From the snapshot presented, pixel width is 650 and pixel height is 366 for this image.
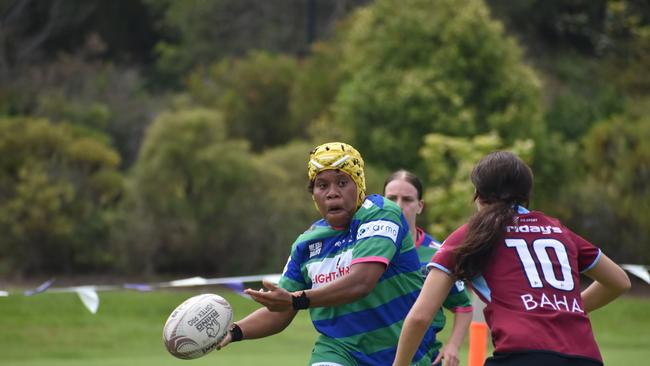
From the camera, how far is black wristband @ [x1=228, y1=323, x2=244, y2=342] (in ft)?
19.2

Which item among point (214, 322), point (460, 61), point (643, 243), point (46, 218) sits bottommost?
point (643, 243)

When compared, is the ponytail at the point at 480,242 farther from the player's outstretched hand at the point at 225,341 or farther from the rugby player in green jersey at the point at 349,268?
the player's outstretched hand at the point at 225,341

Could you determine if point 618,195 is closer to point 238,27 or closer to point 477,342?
point 477,342

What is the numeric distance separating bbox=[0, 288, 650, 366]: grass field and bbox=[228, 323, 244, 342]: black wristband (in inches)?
310

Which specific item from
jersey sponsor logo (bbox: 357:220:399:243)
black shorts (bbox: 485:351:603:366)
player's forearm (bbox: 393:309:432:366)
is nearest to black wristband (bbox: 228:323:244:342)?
jersey sponsor logo (bbox: 357:220:399:243)

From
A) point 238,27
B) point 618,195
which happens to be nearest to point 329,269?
point 618,195

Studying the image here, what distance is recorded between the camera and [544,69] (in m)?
41.0

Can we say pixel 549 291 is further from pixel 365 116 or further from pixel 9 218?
pixel 365 116

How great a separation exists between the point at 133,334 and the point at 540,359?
601 inches

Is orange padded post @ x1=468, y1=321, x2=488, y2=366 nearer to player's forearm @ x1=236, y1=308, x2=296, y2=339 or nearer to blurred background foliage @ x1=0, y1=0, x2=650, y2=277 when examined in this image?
player's forearm @ x1=236, y1=308, x2=296, y2=339

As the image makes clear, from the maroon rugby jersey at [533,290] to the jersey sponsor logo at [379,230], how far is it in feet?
2.98

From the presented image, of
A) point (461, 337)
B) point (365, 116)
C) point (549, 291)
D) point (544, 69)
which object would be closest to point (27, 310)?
point (365, 116)

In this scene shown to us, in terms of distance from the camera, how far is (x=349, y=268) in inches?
229

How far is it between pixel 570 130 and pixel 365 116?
8153 mm
